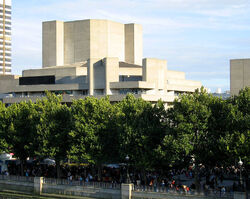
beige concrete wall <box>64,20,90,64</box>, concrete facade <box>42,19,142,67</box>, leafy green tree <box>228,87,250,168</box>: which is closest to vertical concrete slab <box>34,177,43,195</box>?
leafy green tree <box>228,87,250,168</box>

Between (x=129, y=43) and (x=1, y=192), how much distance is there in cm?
6125

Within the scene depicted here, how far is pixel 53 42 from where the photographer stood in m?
120

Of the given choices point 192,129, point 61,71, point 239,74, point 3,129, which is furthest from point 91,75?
point 192,129

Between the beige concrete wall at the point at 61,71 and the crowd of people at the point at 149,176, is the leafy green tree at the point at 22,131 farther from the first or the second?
the beige concrete wall at the point at 61,71

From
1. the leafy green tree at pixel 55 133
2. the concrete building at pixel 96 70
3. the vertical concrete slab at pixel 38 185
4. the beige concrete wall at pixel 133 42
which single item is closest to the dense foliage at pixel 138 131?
the leafy green tree at pixel 55 133

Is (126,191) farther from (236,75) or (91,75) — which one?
(91,75)

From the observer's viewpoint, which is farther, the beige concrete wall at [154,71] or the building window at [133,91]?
the beige concrete wall at [154,71]

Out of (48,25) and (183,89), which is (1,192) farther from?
(48,25)

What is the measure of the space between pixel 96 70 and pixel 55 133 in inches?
1177

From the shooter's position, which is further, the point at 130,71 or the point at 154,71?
the point at 130,71

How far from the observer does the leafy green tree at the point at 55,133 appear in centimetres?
7019

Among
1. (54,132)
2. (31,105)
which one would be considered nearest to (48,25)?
(31,105)

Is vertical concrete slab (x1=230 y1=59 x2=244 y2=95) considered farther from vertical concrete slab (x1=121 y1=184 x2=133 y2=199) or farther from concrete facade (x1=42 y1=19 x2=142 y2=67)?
vertical concrete slab (x1=121 y1=184 x2=133 y2=199)

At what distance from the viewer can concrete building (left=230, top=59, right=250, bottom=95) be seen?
9038 cm
